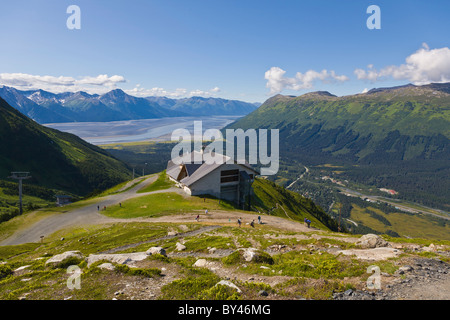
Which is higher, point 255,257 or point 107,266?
point 107,266

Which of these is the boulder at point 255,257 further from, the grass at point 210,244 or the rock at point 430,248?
the rock at point 430,248

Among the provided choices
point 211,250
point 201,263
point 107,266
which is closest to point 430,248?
point 211,250

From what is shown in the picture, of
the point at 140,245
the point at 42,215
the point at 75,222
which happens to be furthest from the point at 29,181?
the point at 140,245

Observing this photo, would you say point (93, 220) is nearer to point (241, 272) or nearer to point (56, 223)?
point (56, 223)

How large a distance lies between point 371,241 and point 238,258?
14.4m

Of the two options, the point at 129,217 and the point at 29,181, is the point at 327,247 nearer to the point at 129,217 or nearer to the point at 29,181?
the point at 129,217

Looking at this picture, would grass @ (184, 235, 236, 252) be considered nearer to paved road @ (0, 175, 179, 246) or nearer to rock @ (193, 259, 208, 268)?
rock @ (193, 259, 208, 268)

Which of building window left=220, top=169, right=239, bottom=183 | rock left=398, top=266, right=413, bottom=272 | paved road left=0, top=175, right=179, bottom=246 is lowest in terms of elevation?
paved road left=0, top=175, right=179, bottom=246

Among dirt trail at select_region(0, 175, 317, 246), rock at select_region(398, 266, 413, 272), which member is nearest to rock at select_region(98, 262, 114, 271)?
rock at select_region(398, 266, 413, 272)

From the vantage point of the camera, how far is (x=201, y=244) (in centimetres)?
2831

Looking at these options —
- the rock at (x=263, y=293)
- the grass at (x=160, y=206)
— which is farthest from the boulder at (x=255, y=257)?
the grass at (x=160, y=206)

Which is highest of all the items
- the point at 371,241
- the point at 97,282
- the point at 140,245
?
the point at 97,282

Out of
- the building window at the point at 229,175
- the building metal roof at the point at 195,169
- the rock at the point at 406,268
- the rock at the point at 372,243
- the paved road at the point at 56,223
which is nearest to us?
the rock at the point at 406,268

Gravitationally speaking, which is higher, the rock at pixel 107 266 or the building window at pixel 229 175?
the rock at pixel 107 266
